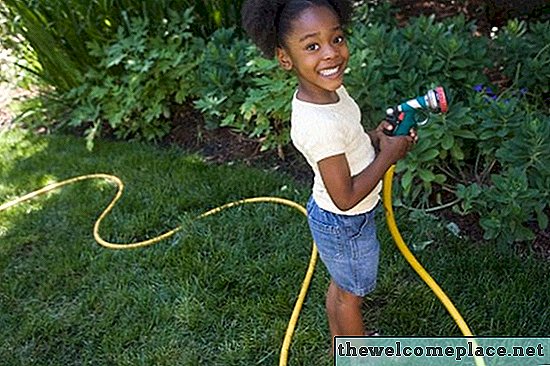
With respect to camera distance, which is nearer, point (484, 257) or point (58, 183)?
point (484, 257)

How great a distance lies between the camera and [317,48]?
169 centimetres

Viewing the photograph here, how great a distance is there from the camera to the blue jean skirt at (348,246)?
1.90 meters

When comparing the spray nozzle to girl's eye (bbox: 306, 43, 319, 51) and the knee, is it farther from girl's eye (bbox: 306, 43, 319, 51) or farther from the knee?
the knee

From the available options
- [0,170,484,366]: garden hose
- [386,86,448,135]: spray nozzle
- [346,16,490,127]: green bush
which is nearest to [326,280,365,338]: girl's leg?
[0,170,484,366]: garden hose

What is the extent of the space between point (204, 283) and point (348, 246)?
3.27 feet

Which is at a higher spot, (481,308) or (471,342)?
(471,342)

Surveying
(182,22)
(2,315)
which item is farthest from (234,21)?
(2,315)

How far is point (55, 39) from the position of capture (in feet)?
13.8

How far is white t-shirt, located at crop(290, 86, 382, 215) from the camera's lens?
1.71 metres

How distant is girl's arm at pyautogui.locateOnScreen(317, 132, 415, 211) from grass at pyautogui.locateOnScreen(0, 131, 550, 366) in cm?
79

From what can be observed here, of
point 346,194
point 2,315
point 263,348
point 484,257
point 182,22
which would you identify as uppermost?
point 346,194

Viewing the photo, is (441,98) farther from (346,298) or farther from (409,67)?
(409,67)

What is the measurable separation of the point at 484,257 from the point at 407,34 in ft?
3.85

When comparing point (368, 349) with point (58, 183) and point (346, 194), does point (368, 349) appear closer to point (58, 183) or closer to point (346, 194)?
point (346, 194)
